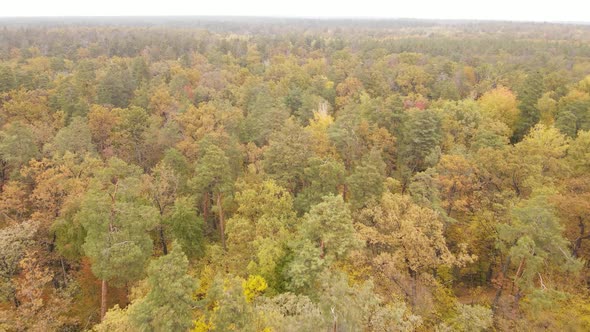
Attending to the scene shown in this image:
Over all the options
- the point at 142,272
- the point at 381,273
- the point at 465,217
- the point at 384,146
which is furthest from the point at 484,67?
the point at 142,272

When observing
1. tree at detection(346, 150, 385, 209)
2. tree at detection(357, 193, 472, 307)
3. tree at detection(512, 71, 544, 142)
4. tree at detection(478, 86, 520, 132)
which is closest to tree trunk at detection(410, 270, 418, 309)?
tree at detection(357, 193, 472, 307)

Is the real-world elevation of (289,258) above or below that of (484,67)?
below

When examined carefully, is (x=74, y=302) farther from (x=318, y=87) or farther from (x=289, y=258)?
(x=318, y=87)

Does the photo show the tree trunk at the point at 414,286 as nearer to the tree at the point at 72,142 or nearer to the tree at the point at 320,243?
the tree at the point at 320,243

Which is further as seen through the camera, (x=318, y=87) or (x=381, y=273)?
(x=318, y=87)

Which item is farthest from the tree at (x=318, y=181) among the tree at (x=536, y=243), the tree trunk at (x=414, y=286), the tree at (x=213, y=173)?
the tree at (x=536, y=243)

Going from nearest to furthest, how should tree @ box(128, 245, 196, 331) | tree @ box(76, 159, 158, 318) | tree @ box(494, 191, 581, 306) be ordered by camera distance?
tree @ box(128, 245, 196, 331)
tree @ box(494, 191, 581, 306)
tree @ box(76, 159, 158, 318)

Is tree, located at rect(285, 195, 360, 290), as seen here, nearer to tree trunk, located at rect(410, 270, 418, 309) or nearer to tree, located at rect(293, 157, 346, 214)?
tree trunk, located at rect(410, 270, 418, 309)
